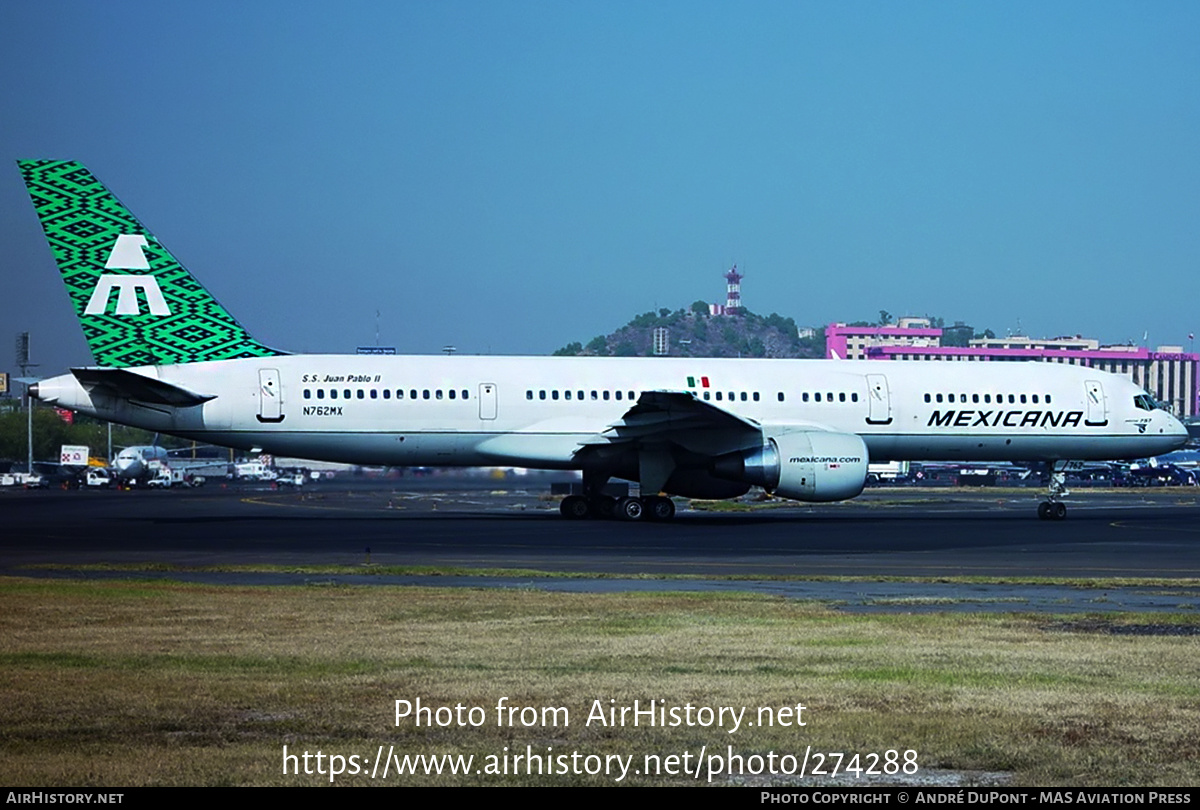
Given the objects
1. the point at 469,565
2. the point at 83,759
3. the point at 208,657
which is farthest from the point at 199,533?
the point at 83,759

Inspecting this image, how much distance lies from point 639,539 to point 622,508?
6.97 m

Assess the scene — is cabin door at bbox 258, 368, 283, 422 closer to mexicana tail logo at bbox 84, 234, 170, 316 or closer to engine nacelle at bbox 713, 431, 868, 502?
mexicana tail logo at bbox 84, 234, 170, 316

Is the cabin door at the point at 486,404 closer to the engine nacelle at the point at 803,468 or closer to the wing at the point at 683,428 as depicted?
the wing at the point at 683,428

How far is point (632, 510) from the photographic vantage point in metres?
35.3

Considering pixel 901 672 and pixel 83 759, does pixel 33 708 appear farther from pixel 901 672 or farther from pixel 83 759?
pixel 901 672

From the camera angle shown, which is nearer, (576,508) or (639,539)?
(639,539)

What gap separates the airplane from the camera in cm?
3344

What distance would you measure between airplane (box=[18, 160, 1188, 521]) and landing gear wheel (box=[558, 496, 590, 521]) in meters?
0.03

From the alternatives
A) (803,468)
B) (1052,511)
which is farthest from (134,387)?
(1052,511)

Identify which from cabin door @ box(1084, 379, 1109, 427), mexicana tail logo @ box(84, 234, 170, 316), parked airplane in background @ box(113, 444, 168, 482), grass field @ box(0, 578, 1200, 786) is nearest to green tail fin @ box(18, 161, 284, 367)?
mexicana tail logo @ box(84, 234, 170, 316)

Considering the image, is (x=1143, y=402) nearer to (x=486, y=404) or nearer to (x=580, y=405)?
(x=580, y=405)

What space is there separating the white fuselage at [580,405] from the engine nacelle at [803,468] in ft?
6.29

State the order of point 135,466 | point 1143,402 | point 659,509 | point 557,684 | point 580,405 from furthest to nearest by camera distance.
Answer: point 135,466, point 1143,402, point 580,405, point 659,509, point 557,684
